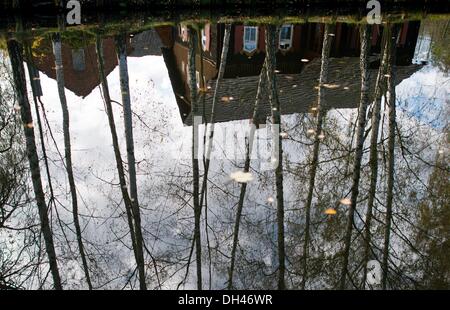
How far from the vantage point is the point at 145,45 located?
60.8 feet

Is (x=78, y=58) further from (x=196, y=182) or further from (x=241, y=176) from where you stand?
(x=241, y=176)

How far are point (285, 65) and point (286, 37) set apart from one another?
5.14 m

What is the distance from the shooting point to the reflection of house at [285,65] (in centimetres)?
920

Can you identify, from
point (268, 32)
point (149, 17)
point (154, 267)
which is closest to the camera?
point (154, 267)

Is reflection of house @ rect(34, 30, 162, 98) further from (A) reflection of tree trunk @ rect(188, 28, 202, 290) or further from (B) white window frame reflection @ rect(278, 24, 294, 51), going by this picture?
(B) white window frame reflection @ rect(278, 24, 294, 51)

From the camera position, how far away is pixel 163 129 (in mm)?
7801

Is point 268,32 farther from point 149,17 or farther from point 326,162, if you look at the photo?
point 149,17

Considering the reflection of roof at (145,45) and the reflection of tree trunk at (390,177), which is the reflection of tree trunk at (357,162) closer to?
the reflection of tree trunk at (390,177)

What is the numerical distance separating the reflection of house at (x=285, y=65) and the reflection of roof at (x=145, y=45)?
528 mm

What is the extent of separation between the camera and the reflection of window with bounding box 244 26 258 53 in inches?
722

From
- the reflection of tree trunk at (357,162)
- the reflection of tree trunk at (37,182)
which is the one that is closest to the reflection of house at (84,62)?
the reflection of tree trunk at (37,182)
